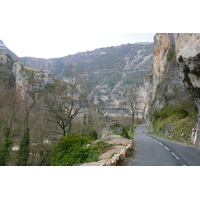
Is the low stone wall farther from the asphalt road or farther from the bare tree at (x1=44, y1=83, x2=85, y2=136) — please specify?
the bare tree at (x1=44, y1=83, x2=85, y2=136)

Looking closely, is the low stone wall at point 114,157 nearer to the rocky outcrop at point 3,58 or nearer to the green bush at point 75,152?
the green bush at point 75,152

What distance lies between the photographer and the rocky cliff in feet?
45.4

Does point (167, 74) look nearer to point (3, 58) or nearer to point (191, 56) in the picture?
point (191, 56)

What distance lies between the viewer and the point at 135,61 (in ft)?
547

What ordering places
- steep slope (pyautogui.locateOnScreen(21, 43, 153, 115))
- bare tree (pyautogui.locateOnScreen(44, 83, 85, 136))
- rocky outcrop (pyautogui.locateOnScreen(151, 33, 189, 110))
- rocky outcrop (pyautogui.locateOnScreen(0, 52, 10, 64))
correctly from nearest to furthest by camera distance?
bare tree (pyautogui.locateOnScreen(44, 83, 85, 136)), rocky outcrop (pyautogui.locateOnScreen(151, 33, 189, 110)), rocky outcrop (pyautogui.locateOnScreen(0, 52, 10, 64)), steep slope (pyautogui.locateOnScreen(21, 43, 153, 115))

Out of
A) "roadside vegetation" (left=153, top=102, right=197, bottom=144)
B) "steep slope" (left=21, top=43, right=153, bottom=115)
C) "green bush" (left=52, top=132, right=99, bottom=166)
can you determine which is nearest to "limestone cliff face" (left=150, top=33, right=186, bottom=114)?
"roadside vegetation" (left=153, top=102, right=197, bottom=144)

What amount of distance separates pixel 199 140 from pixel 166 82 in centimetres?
2439

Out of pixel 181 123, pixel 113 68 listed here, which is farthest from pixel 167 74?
pixel 113 68

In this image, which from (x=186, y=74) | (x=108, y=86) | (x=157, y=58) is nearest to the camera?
(x=186, y=74)

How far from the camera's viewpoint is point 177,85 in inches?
1339

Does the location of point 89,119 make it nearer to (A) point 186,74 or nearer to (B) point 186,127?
(B) point 186,127

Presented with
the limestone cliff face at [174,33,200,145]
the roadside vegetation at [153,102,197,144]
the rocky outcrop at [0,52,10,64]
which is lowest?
the roadside vegetation at [153,102,197,144]

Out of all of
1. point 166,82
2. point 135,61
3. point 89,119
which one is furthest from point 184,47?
point 135,61

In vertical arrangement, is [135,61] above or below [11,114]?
above
